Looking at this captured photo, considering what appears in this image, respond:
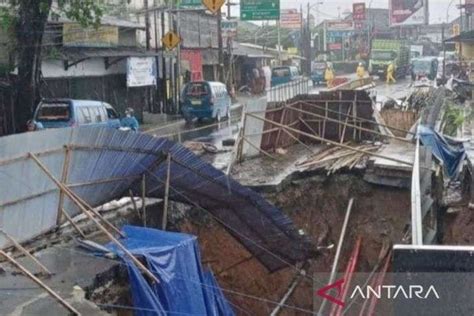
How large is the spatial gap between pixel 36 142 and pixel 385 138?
40.5 feet

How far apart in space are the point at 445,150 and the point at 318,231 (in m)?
4.02

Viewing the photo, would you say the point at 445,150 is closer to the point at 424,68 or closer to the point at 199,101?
the point at 199,101

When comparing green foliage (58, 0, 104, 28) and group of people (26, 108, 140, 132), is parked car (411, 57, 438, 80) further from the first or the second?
green foliage (58, 0, 104, 28)

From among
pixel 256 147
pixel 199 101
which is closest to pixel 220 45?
pixel 199 101

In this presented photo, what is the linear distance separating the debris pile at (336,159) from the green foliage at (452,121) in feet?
23.9

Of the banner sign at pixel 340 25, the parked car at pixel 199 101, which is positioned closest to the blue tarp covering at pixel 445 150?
the parked car at pixel 199 101

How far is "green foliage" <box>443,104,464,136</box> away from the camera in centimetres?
2314

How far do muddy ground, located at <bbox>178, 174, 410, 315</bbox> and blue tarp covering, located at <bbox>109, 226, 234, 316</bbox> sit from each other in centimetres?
407

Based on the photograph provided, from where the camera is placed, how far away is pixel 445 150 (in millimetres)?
16703

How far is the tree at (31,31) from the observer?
20.5m

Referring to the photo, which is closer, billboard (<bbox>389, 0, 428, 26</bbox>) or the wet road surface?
the wet road surface

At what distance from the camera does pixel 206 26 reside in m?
44.3

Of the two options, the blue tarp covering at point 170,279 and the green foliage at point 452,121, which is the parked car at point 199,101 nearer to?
the green foliage at point 452,121

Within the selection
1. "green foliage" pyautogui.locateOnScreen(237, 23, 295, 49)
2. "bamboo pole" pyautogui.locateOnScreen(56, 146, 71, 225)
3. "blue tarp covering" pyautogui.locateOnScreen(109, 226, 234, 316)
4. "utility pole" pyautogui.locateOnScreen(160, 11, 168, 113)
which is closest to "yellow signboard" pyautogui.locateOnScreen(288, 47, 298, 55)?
"green foliage" pyautogui.locateOnScreen(237, 23, 295, 49)
